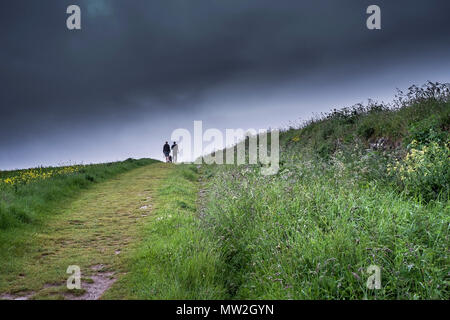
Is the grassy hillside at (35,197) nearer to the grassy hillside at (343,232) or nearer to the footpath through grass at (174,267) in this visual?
the footpath through grass at (174,267)

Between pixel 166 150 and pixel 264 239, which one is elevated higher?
pixel 166 150

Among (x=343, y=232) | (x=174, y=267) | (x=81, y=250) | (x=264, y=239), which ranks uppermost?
(x=343, y=232)

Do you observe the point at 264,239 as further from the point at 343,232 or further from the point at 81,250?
the point at 81,250

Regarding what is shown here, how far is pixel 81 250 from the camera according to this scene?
5609 mm

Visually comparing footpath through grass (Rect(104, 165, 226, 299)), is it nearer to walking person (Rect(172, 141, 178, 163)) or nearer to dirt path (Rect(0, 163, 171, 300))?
dirt path (Rect(0, 163, 171, 300))

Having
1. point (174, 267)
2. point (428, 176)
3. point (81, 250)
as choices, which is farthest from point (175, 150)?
point (174, 267)

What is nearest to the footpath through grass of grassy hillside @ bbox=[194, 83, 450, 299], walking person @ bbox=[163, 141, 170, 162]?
grassy hillside @ bbox=[194, 83, 450, 299]

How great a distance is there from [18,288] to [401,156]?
28.7 ft

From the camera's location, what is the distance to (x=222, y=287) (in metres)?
4.00

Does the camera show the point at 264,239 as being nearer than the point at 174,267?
A: No

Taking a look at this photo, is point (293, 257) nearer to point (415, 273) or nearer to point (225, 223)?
point (415, 273)

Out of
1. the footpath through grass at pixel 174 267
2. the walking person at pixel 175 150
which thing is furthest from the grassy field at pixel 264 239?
the walking person at pixel 175 150

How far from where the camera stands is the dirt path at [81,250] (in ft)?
13.5

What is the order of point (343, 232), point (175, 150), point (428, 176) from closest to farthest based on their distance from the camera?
point (343, 232) → point (428, 176) → point (175, 150)
